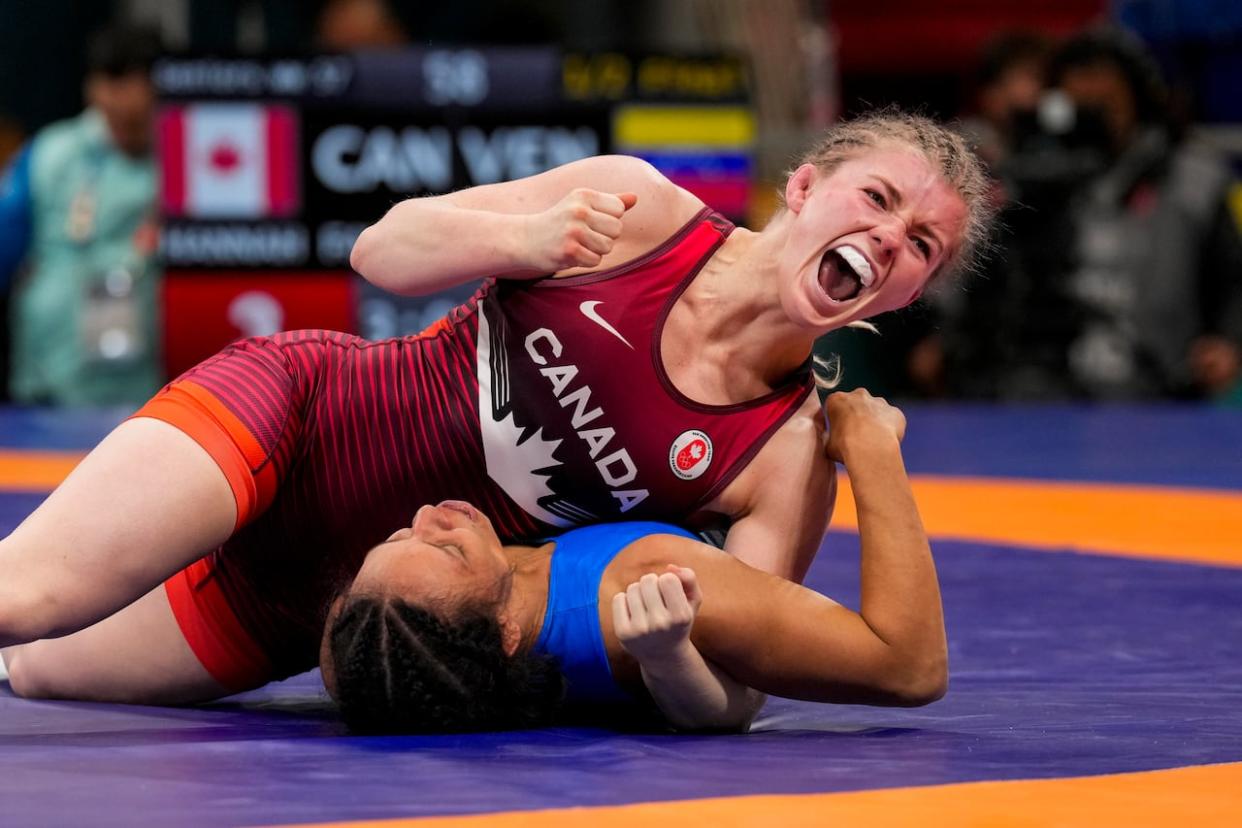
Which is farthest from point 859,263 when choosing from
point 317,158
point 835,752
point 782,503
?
point 317,158

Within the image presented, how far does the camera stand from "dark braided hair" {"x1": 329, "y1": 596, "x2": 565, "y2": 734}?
9.09ft

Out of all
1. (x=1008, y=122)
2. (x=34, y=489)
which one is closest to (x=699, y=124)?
(x=1008, y=122)

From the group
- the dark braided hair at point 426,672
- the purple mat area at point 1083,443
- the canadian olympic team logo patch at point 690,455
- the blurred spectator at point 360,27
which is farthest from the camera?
the blurred spectator at point 360,27

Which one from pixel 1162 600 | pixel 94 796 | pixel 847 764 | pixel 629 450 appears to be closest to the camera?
pixel 94 796

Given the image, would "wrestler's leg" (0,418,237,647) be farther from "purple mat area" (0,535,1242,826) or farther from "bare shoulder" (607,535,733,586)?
"bare shoulder" (607,535,733,586)

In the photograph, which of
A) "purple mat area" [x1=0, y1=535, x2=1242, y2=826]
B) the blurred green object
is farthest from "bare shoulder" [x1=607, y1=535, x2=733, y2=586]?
the blurred green object

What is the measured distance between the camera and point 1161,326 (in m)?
8.27

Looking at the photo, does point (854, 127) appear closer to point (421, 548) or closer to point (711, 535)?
point (711, 535)

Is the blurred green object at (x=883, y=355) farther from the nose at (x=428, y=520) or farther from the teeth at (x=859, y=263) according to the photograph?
the nose at (x=428, y=520)

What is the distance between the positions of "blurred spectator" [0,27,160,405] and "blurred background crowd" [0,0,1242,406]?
0.03ft

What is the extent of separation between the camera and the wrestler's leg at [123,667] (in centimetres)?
318

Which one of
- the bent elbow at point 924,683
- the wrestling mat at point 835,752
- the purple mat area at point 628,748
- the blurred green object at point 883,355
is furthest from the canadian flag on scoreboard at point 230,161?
the bent elbow at point 924,683

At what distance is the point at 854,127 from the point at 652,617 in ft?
3.21

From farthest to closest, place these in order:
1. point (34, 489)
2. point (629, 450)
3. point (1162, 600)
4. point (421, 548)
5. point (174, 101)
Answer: point (174, 101), point (34, 489), point (1162, 600), point (629, 450), point (421, 548)
